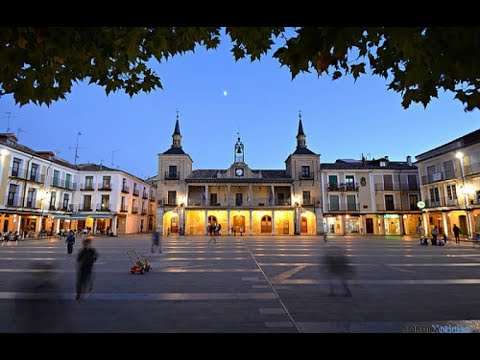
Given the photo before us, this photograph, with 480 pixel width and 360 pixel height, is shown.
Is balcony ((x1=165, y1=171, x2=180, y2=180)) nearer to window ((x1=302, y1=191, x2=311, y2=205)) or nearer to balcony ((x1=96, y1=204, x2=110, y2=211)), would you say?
balcony ((x1=96, y1=204, x2=110, y2=211))

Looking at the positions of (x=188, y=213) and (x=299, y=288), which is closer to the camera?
(x=299, y=288)

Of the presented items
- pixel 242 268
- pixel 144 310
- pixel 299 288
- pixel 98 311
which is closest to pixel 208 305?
pixel 144 310

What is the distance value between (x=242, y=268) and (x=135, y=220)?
37.8 meters

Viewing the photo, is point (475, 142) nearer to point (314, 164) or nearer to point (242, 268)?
point (314, 164)

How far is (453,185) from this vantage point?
29328 mm

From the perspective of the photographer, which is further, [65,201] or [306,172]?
[306,172]

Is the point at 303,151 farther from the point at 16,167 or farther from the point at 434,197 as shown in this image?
the point at 16,167

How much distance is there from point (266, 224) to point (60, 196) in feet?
85.5

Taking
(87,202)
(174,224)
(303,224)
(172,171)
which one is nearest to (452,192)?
(303,224)

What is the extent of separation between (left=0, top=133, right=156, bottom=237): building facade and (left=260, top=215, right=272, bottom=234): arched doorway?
19.0m

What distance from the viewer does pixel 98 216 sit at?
37.5 metres

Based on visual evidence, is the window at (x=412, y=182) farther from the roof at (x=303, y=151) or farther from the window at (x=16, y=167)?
the window at (x=16, y=167)

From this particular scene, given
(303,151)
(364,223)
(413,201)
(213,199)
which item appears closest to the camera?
(364,223)

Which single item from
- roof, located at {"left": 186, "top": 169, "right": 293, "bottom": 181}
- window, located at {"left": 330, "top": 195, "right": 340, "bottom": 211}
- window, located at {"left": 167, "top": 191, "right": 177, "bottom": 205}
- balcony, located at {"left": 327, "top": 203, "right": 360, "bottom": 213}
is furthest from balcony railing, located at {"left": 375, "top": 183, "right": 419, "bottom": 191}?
window, located at {"left": 167, "top": 191, "right": 177, "bottom": 205}
